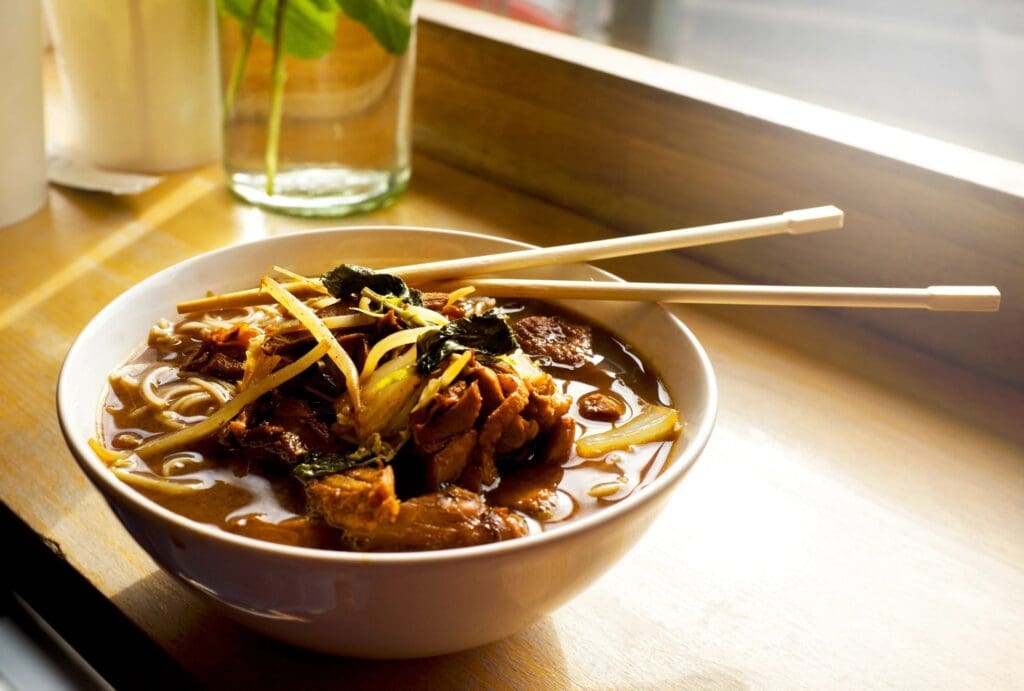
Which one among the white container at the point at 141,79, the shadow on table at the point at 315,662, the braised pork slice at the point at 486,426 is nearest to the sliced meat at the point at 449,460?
the braised pork slice at the point at 486,426

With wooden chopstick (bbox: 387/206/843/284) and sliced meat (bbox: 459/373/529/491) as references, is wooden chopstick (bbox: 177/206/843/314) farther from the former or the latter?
sliced meat (bbox: 459/373/529/491)

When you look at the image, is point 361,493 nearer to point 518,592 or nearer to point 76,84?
point 518,592

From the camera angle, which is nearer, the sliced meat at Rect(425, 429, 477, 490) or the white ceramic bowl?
the white ceramic bowl

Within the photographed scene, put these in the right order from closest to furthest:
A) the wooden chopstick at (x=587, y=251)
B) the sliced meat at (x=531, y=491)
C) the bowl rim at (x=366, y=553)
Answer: the bowl rim at (x=366, y=553)
the sliced meat at (x=531, y=491)
the wooden chopstick at (x=587, y=251)

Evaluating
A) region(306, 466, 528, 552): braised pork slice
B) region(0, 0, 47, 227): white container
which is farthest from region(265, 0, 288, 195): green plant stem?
region(306, 466, 528, 552): braised pork slice

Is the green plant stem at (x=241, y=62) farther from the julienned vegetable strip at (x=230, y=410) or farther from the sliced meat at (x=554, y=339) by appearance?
the julienned vegetable strip at (x=230, y=410)

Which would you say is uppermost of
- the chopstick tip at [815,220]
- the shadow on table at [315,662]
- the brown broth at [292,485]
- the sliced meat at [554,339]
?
the chopstick tip at [815,220]
